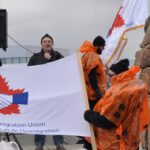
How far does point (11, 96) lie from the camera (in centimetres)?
611

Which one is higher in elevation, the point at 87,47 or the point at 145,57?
the point at 87,47

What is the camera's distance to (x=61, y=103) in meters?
5.48

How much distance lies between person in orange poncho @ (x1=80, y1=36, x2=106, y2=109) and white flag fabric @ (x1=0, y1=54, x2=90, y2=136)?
0.94 meters

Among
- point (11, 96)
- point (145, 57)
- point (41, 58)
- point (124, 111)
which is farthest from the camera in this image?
point (145, 57)

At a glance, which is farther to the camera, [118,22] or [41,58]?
[118,22]

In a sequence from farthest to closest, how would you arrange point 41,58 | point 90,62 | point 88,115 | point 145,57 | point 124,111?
point 145,57 < point 41,58 < point 90,62 < point 88,115 < point 124,111

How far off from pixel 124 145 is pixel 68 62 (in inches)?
46.3

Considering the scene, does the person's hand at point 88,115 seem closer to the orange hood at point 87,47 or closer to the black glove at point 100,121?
the black glove at point 100,121

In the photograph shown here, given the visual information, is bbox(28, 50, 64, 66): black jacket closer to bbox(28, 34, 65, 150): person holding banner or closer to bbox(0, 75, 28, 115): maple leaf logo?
bbox(28, 34, 65, 150): person holding banner

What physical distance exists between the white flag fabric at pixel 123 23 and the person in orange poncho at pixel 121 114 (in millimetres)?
6053

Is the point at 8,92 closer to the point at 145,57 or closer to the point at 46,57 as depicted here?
the point at 46,57

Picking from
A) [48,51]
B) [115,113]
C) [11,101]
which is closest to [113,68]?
[115,113]

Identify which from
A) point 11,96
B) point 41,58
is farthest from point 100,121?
point 41,58

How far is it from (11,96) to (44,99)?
0.61 metres
